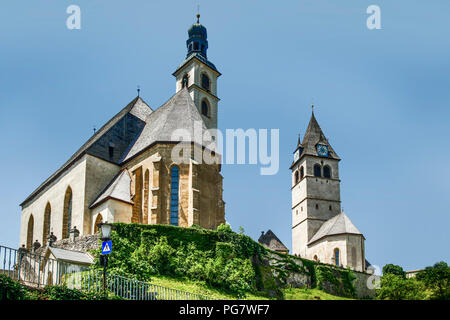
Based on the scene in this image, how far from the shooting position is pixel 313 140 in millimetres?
78562

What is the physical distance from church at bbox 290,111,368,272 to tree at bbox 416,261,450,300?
78.7 ft

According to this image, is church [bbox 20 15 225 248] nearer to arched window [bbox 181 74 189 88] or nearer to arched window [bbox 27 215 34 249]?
arched window [bbox 27 215 34 249]

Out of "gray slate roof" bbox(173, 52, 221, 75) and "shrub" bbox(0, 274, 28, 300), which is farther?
"gray slate roof" bbox(173, 52, 221, 75)

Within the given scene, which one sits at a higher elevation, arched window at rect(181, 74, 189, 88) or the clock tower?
arched window at rect(181, 74, 189, 88)

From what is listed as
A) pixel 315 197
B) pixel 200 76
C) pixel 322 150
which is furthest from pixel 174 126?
pixel 322 150

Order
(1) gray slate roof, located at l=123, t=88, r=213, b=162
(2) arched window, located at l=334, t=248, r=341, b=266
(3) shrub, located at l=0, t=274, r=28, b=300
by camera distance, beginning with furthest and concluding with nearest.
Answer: (2) arched window, located at l=334, t=248, r=341, b=266 → (1) gray slate roof, located at l=123, t=88, r=213, b=162 → (3) shrub, located at l=0, t=274, r=28, b=300

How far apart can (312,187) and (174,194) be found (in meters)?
40.8

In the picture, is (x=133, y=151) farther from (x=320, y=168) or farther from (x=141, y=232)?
(x=320, y=168)

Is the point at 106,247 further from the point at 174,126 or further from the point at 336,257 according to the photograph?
the point at 336,257

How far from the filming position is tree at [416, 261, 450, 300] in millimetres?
36184

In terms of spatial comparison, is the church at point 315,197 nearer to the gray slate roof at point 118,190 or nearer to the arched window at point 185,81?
the arched window at point 185,81

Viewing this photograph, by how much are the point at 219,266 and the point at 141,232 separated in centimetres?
501

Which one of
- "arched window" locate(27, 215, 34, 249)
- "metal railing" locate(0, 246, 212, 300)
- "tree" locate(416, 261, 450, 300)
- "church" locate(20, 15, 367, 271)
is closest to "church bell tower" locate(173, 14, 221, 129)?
"church" locate(20, 15, 367, 271)
